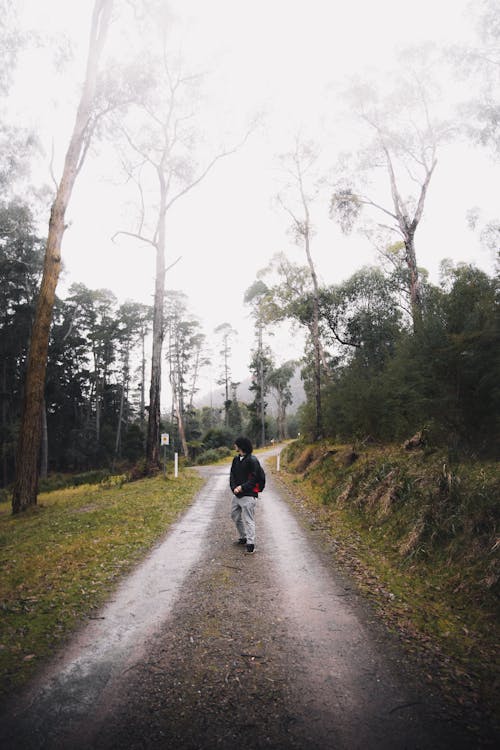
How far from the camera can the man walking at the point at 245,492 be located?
6047mm

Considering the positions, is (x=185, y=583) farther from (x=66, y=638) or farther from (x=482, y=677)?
(x=482, y=677)

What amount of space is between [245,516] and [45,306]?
8.02 meters

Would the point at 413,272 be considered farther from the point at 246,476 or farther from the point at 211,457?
the point at 211,457

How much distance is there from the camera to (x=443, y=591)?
4.35m

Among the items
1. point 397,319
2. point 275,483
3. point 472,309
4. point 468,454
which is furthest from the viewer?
point 397,319

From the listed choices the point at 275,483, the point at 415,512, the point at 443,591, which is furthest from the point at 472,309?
the point at 275,483

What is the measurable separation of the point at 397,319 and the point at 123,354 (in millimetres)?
29955

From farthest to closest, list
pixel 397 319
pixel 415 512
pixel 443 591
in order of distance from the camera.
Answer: pixel 397 319 < pixel 415 512 < pixel 443 591

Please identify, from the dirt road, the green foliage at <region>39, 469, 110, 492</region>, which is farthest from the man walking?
the green foliage at <region>39, 469, 110, 492</region>

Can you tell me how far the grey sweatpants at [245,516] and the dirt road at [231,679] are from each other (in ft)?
3.88

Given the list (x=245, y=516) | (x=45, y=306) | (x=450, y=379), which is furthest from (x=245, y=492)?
(x=45, y=306)

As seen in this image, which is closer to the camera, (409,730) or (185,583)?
(409,730)

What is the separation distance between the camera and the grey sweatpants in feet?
19.7

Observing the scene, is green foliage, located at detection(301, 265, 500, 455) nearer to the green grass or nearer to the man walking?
the man walking
